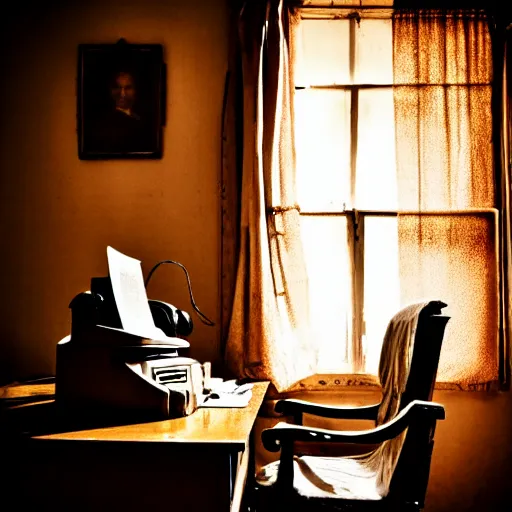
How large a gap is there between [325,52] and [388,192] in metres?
0.78

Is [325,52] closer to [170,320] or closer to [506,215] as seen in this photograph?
[506,215]

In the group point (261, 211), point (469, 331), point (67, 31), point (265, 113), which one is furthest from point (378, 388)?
point (67, 31)

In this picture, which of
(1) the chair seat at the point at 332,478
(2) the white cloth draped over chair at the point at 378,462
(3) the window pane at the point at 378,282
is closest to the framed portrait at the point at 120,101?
(3) the window pane at the point at 378,282

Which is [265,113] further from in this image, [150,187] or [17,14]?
[17,14]

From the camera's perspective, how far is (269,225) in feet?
9.21

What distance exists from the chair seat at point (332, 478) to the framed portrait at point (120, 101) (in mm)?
1655

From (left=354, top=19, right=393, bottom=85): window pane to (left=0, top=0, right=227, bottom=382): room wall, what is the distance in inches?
27.0

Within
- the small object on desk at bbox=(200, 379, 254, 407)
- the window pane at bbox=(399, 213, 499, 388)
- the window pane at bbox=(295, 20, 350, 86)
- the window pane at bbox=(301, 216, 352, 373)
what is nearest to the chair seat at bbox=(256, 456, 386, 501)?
the small object on desk at bbox=(200, 379, 254, 407)

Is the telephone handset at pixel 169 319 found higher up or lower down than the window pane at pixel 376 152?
lower down

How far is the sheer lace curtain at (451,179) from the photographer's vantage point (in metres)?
2.78

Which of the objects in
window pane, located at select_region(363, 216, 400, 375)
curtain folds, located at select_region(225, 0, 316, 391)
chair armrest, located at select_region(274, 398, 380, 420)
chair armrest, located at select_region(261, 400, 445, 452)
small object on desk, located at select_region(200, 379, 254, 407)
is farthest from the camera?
window pane, located at select_region(363, 216, 400, 375)

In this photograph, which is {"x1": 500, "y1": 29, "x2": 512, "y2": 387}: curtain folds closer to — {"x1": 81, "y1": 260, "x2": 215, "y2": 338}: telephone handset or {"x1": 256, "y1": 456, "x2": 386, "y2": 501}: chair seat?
{"x1": 256, "y1": 456, "x2": 386, "y2": 501}: chair seat

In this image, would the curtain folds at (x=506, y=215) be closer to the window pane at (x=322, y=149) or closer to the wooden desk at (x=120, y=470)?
the window pane at (x=322, y=149)

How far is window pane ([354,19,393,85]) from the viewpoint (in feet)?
9.91
